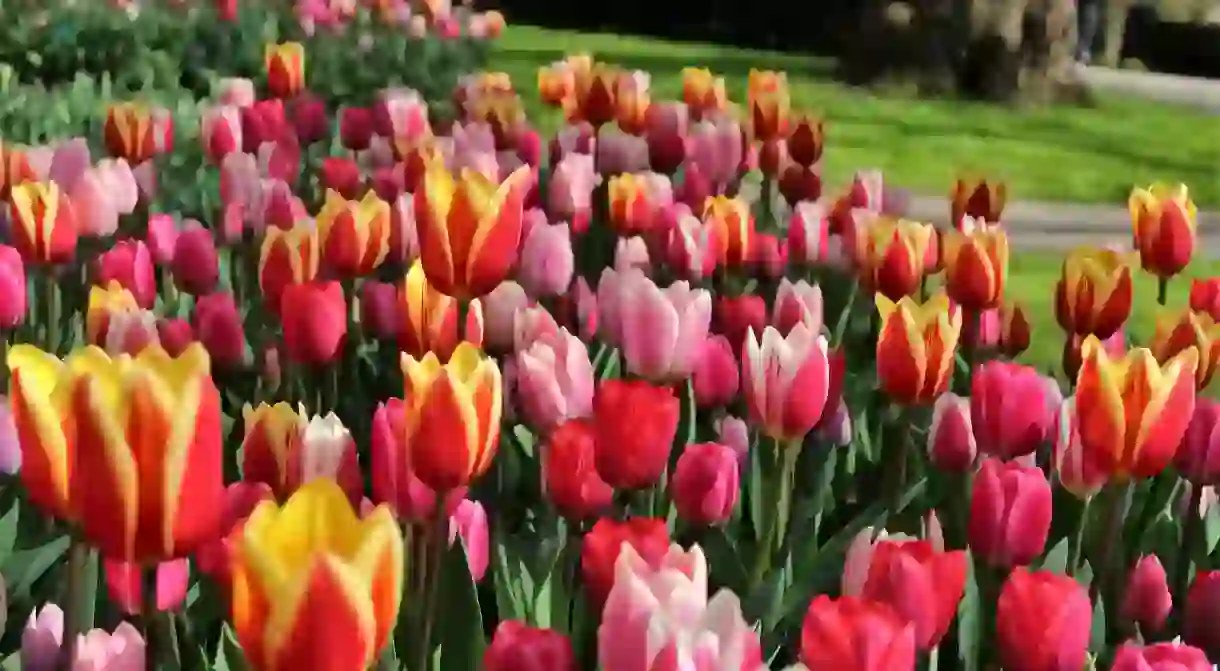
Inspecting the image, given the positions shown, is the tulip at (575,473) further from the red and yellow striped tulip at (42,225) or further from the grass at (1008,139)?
the grass at (1008,139)

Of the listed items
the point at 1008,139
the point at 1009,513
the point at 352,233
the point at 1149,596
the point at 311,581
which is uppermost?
the point at 311,581

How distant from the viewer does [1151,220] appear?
309 cm

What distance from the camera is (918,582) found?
1435 mm

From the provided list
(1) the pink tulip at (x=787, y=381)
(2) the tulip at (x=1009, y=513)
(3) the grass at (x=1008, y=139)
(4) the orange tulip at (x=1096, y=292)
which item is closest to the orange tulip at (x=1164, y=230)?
(4) the orange tulip at (x=1096, y=292)

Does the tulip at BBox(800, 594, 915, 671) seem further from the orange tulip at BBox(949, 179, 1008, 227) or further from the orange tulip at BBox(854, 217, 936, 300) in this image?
the orange tulip at BBox(949, 179, 1008, 227)

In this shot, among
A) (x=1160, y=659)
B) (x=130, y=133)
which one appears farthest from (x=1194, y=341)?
(x=130, y=133)

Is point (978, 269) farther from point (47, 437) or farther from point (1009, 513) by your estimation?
point (47, 437)

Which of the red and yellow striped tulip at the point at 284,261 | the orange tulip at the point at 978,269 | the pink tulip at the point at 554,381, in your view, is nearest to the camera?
the pink tulip at the point at 554,381

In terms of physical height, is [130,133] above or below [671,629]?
below

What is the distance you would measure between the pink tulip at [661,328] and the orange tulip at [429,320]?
229mm

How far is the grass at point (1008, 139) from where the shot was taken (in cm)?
990

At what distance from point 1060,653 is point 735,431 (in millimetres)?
884

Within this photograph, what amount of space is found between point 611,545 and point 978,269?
4.58ft

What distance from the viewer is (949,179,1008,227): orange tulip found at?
3.63 m
